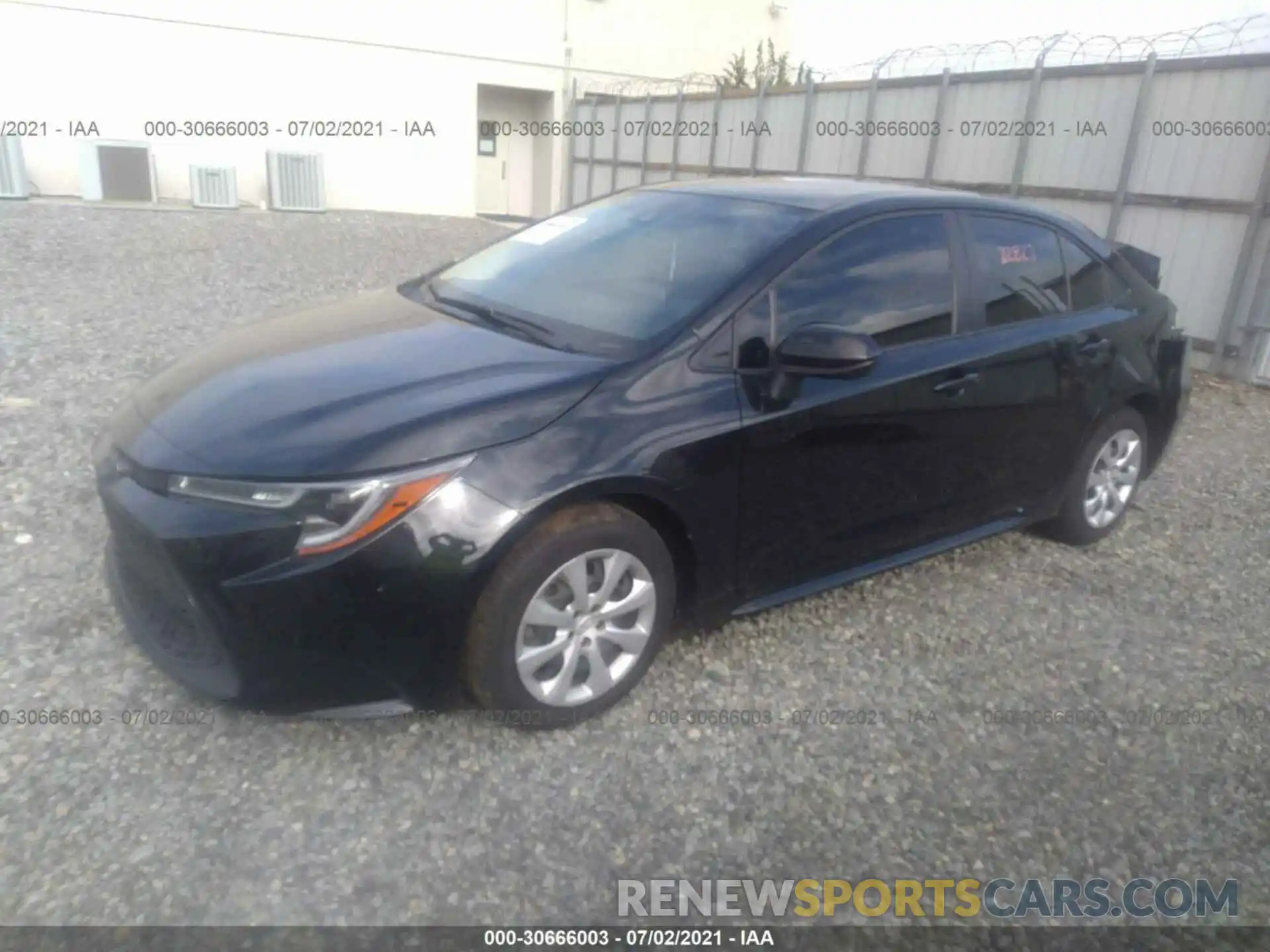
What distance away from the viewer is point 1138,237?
8211 millimetres

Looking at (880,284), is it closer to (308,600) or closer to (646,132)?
(308,600)

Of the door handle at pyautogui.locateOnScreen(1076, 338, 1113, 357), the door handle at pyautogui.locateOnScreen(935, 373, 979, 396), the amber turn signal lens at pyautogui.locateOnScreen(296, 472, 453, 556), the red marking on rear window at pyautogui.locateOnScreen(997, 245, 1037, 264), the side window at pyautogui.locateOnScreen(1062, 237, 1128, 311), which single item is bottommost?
the amber turn signal lens at pyautogui.locateOnScreen(296, 472, 453, 556)

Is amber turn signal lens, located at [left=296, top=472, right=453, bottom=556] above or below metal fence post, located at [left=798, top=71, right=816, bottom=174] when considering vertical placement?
below

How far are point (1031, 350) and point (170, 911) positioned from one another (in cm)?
345

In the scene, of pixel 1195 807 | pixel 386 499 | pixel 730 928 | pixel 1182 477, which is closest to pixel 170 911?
pixel 386 499

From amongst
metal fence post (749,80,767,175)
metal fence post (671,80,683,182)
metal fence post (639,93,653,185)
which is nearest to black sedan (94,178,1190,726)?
metal fence post (749,80,767,175)

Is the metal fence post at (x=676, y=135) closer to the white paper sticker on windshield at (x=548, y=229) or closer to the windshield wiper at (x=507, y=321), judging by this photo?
the white paper sticker on windshield at (x=548, y=229)

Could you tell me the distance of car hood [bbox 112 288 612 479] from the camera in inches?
97.2

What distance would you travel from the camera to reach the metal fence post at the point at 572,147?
18156mm

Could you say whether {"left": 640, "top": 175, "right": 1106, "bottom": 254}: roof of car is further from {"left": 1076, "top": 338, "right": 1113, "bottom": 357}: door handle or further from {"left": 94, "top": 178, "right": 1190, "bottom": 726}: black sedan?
{"left": 1076, "top": 338, "right": 1113, "bottom": 357}: door handle

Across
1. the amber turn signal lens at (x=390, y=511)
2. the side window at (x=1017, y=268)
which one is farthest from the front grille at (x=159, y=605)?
the side window at (x=1017, y=268)

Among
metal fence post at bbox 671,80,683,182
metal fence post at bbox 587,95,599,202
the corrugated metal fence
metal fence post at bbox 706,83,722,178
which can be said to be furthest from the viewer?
metal fence post at bbox 587,95,599,202

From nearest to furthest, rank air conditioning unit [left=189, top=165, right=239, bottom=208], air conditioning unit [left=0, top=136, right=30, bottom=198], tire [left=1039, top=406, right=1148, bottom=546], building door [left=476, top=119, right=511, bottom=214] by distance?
tire [left=1039, top=406, right=1148, bottom=546], air conditioning unit [left=0, top=136, right=30, bottom=198], air conditioning unit [left=189, top=165, right=239, bottom=208], building door [left=476, top=119, right=511, bottom=214]

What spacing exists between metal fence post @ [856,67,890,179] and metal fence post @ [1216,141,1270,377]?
454 centimetres
